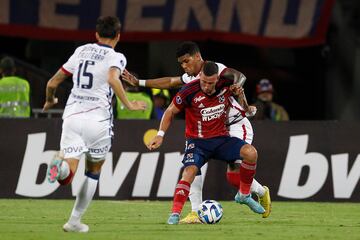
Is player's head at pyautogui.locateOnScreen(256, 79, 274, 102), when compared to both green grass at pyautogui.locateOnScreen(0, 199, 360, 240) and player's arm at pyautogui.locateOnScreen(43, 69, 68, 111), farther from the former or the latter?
player's arm at pyautogui.locateOnScreen(43, 69, 68, 111)

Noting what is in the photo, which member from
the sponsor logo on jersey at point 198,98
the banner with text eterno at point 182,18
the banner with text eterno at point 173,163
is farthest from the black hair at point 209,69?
the banner with text eterno at point 182,18

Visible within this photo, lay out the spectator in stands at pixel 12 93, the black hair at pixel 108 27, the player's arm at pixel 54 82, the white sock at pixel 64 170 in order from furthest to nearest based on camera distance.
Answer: the spectator in stands at pixel 12 93
the player's arm at pixel 54 82
the black hair at pixel 108 27
the white sock at pixel 64 170

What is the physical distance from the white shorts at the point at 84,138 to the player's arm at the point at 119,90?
403 millimetres

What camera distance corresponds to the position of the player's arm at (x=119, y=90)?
471 inches

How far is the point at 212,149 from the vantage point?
46.1ft

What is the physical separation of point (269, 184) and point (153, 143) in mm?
5724

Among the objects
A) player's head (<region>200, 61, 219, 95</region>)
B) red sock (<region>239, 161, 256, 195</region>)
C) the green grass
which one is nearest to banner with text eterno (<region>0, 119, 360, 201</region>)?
the green grass

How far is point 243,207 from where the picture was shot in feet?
56.1

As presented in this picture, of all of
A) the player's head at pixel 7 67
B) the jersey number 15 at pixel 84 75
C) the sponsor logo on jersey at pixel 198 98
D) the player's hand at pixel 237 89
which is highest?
the jersey number 15 at pixel 84 75

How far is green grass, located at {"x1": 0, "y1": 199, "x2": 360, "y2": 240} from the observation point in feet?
39.6

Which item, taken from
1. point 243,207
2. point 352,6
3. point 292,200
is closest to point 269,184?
point 292,200

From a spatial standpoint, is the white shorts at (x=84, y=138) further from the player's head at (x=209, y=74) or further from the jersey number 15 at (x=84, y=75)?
the player's head at (x=209, y=74)

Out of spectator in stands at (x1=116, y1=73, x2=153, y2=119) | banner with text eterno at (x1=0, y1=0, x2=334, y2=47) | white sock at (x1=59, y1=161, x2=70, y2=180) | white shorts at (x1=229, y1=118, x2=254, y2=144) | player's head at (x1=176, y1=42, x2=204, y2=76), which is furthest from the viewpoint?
banner with text eterno at (x1=0, y1=0, x2=334, y2=47)

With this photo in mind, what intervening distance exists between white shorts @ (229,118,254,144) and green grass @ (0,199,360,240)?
0.93 metres
